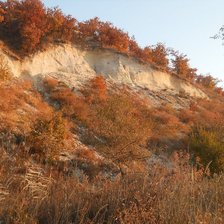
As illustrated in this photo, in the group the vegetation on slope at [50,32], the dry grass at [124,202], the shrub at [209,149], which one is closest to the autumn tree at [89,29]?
the vegetation on slope at [50,32]

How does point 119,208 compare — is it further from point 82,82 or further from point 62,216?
point 82,82

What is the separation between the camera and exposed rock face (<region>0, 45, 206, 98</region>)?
28453 mm

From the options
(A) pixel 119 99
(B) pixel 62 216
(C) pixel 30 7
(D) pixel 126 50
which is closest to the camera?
(B) pixel 62 216

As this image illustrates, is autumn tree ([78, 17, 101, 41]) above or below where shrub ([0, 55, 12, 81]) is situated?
above

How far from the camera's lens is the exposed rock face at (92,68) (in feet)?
93.4

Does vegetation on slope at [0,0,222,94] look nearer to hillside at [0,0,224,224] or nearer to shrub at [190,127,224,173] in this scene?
hillside at [0,0,224,224]

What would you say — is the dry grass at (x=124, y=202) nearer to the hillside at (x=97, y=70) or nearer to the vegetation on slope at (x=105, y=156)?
the vegetation on slope at (x=105, y=156)

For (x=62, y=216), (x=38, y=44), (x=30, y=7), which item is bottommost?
(x=62, y=216)

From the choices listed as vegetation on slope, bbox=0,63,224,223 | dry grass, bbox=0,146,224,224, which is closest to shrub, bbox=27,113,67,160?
vegetation on slope, bbox=0,63,224,223

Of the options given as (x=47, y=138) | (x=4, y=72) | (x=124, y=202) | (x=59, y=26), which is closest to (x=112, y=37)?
(x=59, y=26)

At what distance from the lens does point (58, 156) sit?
17188mm

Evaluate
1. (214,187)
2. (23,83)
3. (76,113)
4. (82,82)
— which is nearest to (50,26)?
(82,82)

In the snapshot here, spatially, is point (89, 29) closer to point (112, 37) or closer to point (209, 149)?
point (112, 37)

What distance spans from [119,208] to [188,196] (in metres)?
1.05
